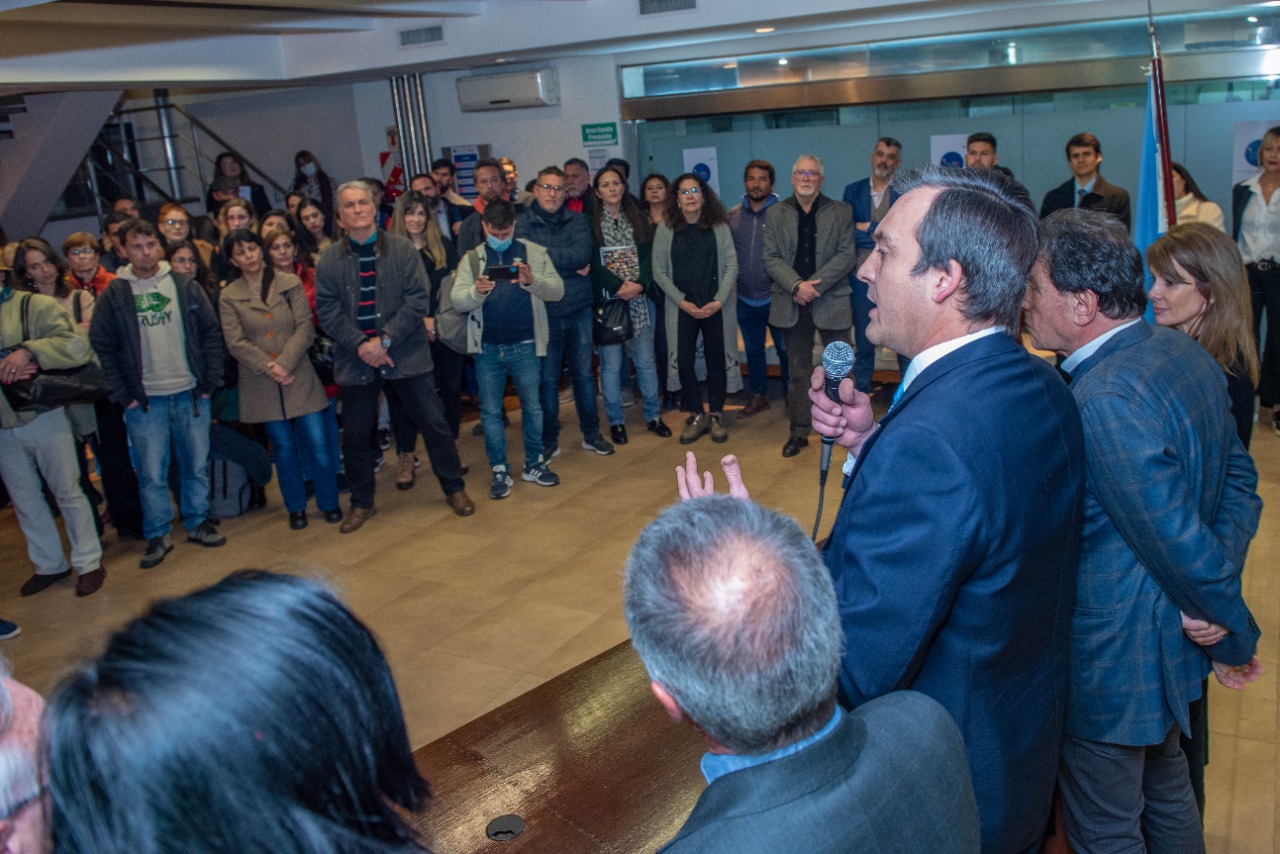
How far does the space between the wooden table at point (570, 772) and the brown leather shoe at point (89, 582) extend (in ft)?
11.4

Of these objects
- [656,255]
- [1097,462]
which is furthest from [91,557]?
[1097,462]

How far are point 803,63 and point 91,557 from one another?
5.93m

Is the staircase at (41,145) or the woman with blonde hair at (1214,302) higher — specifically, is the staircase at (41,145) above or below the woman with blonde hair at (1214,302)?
above

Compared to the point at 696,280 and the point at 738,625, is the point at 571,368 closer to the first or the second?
the point at 696,280

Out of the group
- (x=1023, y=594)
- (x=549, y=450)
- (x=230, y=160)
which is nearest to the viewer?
(x=1023, y=594)

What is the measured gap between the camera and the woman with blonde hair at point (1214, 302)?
246 centimetres

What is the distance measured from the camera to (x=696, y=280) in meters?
6.30

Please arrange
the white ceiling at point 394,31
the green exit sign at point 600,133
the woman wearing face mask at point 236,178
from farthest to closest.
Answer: the woman wearing face mask at point 236,178 < the green exit sign at point 600,133 < the white ceiling at point 394,31

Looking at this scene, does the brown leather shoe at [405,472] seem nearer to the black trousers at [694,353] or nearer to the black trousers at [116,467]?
the black trousers at [116,467]

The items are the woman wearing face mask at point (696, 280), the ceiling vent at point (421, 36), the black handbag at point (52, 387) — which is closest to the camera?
the black handbag at point (52, 387)

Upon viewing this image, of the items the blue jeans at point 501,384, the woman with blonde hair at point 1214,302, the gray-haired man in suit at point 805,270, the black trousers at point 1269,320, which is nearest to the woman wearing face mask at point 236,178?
the blue jeans at point 501,384

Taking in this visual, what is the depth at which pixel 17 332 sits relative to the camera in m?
4.48

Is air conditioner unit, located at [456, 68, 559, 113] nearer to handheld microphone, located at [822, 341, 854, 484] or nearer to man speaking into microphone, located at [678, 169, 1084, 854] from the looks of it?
handheld microphone, located at [822, 341, 854, 484]

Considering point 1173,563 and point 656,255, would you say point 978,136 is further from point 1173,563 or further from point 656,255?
point 1173,563
